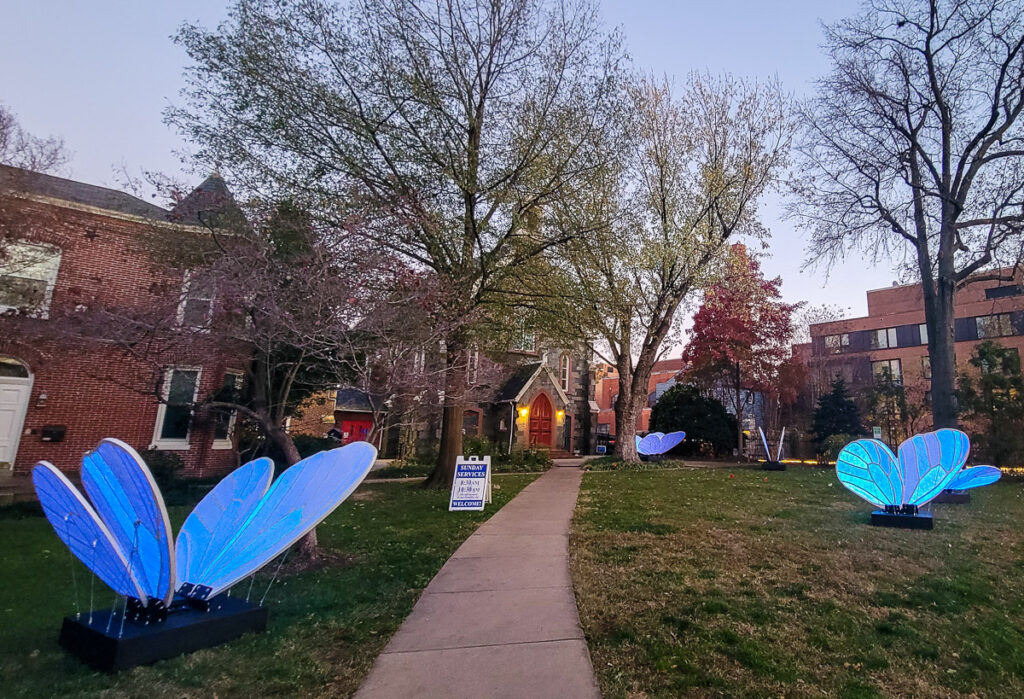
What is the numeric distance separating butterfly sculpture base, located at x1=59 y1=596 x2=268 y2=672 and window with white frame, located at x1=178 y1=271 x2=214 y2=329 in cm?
395

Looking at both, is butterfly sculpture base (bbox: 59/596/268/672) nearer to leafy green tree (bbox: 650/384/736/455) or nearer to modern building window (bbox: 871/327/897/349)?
leafy green tree (bbox: 650/384/736/455)

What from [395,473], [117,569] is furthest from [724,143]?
[117,569]

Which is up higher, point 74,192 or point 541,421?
point 74,192

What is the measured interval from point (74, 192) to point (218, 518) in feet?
56.5

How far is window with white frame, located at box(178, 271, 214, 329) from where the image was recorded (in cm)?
679

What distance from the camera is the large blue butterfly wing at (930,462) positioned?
7.94 meters

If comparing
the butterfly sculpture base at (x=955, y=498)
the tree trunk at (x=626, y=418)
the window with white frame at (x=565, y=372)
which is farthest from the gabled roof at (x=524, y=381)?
the butterfly sculpture base at (x=955, y=498)

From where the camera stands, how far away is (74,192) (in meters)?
15.8

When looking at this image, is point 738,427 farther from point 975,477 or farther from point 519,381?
point 975,477

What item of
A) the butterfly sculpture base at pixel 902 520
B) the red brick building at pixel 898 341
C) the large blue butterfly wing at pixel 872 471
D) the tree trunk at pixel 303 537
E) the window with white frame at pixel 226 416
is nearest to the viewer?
the tree trunk at pixel 303 537

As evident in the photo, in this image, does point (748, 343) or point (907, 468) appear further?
point (748, 343)

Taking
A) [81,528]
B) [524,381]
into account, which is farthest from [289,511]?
[524,381]

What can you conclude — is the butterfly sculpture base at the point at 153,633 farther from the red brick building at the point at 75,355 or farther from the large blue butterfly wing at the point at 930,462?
the large blue butterfly wing at the point at 930,462

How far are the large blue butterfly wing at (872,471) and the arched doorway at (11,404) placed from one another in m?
19.0
